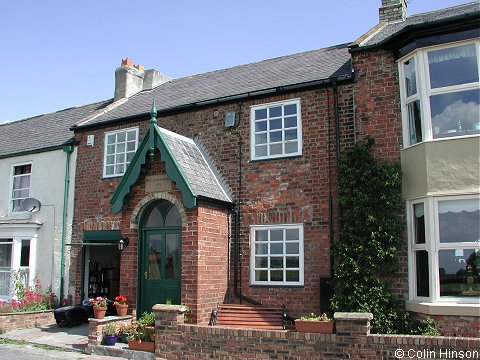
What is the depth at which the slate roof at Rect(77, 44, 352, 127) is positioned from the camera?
1327 cm

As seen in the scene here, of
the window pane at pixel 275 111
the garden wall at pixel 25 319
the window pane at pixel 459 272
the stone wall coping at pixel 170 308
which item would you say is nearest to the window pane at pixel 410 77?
the window pane at pixel 275 111

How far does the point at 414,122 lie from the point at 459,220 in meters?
A: 2.34

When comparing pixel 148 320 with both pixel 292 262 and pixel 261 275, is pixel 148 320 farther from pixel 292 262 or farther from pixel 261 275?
pixel 292 262

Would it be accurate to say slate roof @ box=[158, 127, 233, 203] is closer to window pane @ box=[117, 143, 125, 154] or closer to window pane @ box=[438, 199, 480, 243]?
window pane @ box=[117, 143, 125, 154]

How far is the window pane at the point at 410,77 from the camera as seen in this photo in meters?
10.7

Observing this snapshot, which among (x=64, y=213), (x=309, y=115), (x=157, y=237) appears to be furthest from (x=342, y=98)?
(x=64, y=213)

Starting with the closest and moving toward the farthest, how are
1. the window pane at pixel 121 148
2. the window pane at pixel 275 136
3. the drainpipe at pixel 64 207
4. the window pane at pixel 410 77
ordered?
the window pane at pixel 410 77, the window pane at pixel 275 136, the window pane at pixel 121 148, the drainpipe at pixel 64 207

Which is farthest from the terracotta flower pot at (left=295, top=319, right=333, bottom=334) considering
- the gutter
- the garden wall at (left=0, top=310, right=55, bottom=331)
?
the garden wall at (left=0, top=310, right=55, bottom=331)

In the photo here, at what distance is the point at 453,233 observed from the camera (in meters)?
9.73

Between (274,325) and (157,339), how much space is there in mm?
2660

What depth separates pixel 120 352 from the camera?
1079cm

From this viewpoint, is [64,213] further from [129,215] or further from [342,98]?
[342,98]

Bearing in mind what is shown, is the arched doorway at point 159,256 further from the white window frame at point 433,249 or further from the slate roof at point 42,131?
the slate roof at point 42,131

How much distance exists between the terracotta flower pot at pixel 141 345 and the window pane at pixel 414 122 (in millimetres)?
7182
